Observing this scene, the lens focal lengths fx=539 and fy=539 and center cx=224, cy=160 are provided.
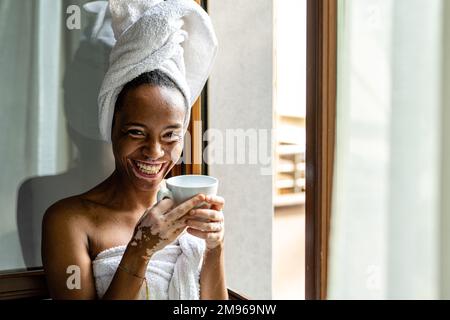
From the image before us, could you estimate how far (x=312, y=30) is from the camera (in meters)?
0.96

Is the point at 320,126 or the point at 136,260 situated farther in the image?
the point at 320,126

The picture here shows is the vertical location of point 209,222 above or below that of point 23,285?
above

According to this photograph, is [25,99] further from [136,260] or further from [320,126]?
[320,126]

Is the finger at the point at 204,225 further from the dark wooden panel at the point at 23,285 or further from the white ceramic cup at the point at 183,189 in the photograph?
the dark wooden panel at the point at 23,285

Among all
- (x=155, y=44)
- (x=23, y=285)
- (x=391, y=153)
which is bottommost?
(x=23, y=285)

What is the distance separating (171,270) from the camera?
84cm

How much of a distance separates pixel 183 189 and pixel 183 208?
3 centimetres

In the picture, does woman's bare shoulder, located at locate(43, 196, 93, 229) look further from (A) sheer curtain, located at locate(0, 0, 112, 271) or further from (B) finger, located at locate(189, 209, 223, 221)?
(B) finger, located at locate(189, 209, 223, 221)

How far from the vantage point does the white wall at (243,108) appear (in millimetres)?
895

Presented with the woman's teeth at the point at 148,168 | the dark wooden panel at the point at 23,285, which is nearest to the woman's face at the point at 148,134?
the woman's teeth at the point at 148,168

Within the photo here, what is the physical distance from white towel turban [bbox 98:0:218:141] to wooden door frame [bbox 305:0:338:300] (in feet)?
0.68

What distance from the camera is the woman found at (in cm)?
79

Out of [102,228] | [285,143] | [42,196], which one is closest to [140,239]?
[102,228]

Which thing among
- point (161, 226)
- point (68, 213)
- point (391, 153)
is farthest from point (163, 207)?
point (391, 153)
